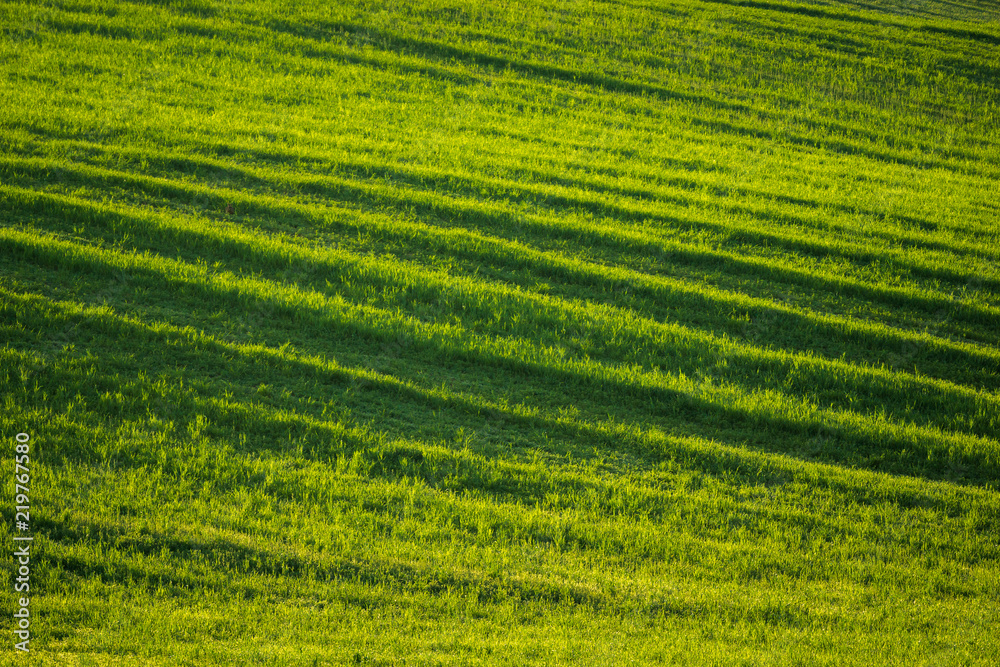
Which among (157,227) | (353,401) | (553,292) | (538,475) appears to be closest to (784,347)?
(553,292)

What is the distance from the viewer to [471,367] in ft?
30.8

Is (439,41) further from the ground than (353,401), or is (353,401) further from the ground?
(439,41)

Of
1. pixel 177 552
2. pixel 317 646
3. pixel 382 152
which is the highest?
pixel 382 152

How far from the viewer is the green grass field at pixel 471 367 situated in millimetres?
5703

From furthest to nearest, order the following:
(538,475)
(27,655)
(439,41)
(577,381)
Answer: (439,41) → (577,381) → (538,475) → (27,655)

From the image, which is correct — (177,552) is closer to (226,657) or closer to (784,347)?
(226,657)

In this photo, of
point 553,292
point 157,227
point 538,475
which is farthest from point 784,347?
point 157,227

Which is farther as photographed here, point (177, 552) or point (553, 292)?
point (553, 292)

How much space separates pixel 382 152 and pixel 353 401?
7.61m

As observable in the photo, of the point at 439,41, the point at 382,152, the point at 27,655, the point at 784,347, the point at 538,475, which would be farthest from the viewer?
the point at 439,41

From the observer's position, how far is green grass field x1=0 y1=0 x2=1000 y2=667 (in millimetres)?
5703

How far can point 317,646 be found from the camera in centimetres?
510

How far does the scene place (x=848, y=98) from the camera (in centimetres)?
2183

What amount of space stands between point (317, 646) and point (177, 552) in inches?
57.3
